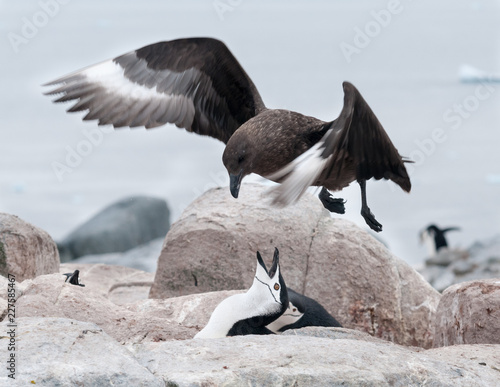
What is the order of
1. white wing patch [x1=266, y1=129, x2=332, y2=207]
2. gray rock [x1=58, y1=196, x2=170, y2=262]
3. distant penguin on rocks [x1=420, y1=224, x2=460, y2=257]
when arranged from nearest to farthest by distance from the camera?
white wing patch [x1=266, y1=129, x2=332, y2=207], gray rock [x1=58, y1=196, x2=170, y2=262], distant penguin on rocks [x1=420, y1=224, x2=460, y2=257]

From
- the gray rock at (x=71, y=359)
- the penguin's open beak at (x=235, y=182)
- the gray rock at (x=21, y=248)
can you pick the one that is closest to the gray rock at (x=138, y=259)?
the gray rock at (x=21, y=248)

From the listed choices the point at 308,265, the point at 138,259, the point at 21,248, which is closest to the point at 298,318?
the point at 308,265

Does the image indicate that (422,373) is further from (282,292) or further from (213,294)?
(213,294)

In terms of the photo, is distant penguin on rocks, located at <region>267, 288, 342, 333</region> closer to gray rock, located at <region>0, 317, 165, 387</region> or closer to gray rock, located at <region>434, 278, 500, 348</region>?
gray rock, located at <region>434, 278, 500, 348</region>

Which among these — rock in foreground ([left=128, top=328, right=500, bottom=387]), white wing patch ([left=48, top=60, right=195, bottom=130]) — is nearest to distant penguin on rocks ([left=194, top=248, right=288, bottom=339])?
rock in foreground ([left=128, top=328, right=500, bottom=387])

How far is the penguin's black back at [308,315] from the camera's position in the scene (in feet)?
19.6

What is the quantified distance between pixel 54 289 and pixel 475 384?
2803 mm

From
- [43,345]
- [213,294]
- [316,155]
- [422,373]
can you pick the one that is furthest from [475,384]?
[213,294]

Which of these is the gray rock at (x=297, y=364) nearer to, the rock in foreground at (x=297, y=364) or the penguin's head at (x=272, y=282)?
the rock in foreground at (x=297, y=364)

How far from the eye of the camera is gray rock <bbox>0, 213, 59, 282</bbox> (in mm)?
6605

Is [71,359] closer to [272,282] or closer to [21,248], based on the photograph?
[272,282]

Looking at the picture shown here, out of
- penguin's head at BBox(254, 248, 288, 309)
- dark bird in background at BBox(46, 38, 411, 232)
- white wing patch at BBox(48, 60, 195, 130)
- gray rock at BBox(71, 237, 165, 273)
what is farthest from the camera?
gray rock at BBox(71, 237, 165, 273)

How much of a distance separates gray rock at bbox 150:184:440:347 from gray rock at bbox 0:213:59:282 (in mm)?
1077

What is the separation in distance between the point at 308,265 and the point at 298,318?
1.05 metres
